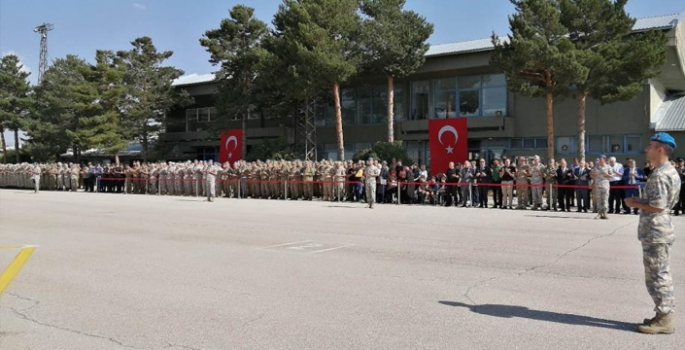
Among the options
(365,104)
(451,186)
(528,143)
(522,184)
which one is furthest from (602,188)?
(365,104)

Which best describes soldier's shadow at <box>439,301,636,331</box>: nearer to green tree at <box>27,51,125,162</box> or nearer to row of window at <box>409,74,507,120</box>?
row of window at <box>409,74,507,120</box>

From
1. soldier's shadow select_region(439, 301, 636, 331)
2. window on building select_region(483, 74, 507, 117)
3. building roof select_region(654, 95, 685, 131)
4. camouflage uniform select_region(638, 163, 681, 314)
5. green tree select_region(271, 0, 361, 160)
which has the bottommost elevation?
soldier's shadow select_region(439, 301, 636, 331)

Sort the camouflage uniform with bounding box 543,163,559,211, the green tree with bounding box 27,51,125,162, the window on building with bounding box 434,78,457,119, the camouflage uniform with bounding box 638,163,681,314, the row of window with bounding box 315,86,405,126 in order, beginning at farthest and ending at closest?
the green tree with bounding box 27,51,125,162, the row of window with bounding box 315,86,405,126, the window on building with bounding box 434,78,457,119, the camouflage uniform with bounding box 543,163,559,211, the camouflage uniform with bounding box 638,163,681,314

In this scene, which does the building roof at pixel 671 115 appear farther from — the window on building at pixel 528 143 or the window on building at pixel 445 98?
the window on building at pixel 445 98

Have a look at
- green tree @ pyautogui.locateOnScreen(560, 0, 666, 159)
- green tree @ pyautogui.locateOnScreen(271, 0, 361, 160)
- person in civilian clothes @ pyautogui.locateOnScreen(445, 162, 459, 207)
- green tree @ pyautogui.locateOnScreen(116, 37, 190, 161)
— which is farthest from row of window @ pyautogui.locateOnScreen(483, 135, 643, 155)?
green tree @ pyautogui.locateOnScreen(116, 37, 190, 161)

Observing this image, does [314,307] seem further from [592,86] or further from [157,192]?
[157,192]

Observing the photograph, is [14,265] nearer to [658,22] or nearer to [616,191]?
[616,191]

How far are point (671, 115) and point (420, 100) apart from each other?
1528 cm

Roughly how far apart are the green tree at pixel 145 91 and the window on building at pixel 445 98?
22093mm

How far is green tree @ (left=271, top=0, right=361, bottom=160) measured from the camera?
3484 cm

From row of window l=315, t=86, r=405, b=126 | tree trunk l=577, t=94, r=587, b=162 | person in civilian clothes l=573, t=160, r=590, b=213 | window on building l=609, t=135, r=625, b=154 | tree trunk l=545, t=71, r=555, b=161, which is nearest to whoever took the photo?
person in civilian clothes l=573, t=160, r=590, b=213

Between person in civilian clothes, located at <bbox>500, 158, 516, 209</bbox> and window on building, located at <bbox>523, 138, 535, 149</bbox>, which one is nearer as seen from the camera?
person in civilian clothes, located at <bbox>500, 158, 516, 209</bbox>

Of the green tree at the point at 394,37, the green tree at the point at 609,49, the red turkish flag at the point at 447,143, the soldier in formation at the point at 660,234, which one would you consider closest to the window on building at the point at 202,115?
the green tree at the point at 394,37

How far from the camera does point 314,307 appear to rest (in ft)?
21.9
